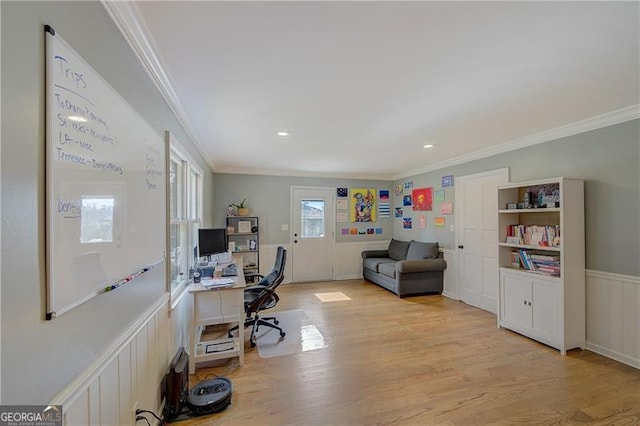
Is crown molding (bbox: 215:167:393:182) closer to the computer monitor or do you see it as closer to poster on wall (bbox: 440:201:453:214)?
poster on wall (bbox: 440:201:453:214)

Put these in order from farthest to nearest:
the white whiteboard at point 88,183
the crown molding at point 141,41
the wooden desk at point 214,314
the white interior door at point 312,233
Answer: the white interior door at point 312,233
the wooden desk at point 214,314
the crown molding at point 141,41
the white whiteboard at point 88,183

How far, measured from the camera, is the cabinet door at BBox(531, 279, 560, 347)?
284 cm

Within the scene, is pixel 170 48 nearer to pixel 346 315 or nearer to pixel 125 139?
pixel 125 139

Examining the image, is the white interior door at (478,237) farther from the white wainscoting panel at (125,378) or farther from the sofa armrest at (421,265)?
the white wainscoting panel at (125,378)

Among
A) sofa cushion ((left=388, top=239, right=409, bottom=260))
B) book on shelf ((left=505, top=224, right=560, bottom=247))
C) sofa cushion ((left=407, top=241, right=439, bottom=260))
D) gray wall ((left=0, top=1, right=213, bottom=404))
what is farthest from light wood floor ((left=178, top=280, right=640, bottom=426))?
sofa cushion ((left=388, top=239, right=409, bottom=260))

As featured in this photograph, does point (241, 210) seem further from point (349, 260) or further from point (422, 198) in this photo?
point (422, 198)

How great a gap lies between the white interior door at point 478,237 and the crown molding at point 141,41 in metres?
4.03

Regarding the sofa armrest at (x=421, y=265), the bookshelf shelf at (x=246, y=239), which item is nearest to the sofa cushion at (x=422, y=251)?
the sofa armrest at (x=421, y=265)

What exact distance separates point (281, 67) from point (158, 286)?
66.1 inches

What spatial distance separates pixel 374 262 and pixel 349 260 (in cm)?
73

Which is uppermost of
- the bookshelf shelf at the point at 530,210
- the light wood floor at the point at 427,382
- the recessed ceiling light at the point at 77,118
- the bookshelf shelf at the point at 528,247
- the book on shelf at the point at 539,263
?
the recessed ceiling light at the point at 77,118

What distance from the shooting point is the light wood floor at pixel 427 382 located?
6.25 feet

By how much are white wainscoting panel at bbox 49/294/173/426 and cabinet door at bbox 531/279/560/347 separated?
3661 millimetres

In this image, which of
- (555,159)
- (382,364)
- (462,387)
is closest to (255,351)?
(382,364)
